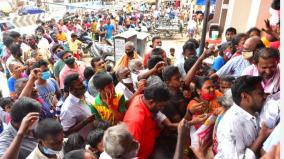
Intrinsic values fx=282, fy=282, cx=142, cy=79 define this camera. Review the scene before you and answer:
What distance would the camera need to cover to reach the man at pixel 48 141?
2477 millimetres

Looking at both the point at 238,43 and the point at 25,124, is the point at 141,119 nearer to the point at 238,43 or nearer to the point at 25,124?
the point at 25,124

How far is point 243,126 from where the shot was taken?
2.30 metres

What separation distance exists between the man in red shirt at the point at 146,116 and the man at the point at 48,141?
70 cm

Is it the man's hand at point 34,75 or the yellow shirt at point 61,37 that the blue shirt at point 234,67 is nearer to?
the man's hand at point 34,75

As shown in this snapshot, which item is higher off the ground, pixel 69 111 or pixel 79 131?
pixel 69 111

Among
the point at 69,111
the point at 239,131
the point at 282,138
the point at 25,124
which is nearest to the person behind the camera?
the point at 282,138

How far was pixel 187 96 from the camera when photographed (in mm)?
3703

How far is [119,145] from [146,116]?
826mm

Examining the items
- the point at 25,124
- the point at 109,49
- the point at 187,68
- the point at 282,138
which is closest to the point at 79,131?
the point at 25,124

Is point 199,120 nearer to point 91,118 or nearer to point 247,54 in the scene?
point 91,118

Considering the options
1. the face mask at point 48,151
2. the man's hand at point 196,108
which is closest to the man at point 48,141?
the face mask at point 48,151

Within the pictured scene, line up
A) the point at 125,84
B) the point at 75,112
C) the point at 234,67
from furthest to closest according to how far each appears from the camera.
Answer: the point at 234,67 < the point at 125,84 < the point at 75,112

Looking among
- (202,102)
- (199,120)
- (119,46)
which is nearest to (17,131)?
(199,120)

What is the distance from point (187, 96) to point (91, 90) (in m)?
1.66
